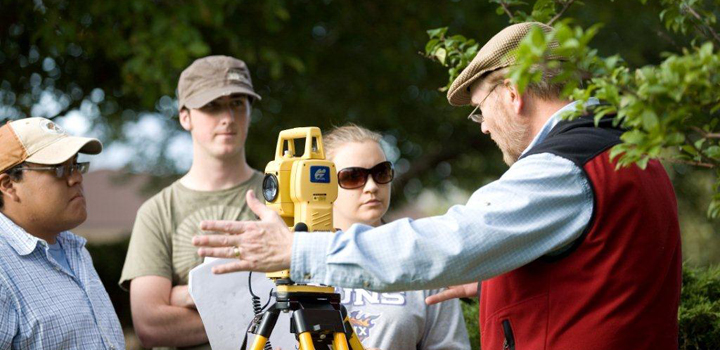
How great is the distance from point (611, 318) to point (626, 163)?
60 centimetres

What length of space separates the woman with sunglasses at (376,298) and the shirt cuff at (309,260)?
3.59 ft

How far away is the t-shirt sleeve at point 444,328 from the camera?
11.9 ft

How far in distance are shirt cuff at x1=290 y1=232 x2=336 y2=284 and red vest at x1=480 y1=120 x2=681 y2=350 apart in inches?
25.5

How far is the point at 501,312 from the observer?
2795 mm

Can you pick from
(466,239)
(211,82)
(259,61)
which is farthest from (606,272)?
(259,61)

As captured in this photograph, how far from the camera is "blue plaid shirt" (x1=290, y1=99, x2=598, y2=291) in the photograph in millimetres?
2457

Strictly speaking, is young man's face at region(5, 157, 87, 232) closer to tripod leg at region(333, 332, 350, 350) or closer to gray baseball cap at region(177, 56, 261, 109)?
gray baseball cap at region(177, 56, 261, 109)

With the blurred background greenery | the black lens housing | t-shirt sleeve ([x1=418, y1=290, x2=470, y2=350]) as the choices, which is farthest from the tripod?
the blurred background greenery

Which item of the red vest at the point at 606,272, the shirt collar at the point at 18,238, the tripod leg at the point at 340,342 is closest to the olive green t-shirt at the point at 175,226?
the shirt collar at the point at 18,238

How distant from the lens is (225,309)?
3.37 meters

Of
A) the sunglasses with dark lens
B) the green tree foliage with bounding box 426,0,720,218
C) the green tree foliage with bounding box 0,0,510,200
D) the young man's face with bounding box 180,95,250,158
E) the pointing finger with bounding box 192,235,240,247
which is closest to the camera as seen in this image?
the green tree foliage with bounding box 426,0,720,218

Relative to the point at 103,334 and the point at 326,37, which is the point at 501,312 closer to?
the point at 103,334

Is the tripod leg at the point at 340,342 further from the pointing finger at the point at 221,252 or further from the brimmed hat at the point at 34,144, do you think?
the brimmed hat at the point at 34,144

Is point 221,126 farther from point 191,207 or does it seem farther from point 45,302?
point 45,302
